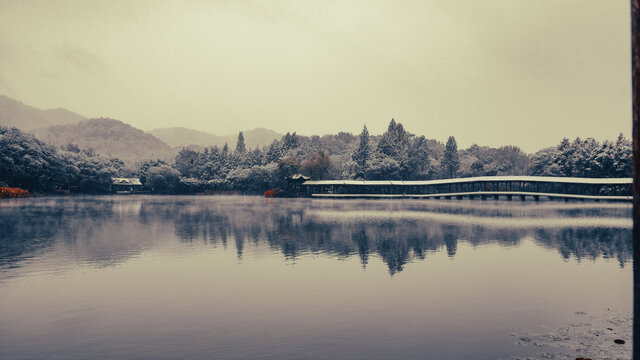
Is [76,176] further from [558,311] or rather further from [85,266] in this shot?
[558,311]

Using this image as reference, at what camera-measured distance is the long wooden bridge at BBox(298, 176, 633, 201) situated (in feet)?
214

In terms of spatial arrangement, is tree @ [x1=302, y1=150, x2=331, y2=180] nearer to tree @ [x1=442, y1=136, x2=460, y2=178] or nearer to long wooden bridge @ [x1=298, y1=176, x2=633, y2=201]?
long wooden bridge @ [x1=298, y1=176, x2=633, y2=201]

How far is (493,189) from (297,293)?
6796 centimetres

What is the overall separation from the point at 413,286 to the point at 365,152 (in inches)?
3708

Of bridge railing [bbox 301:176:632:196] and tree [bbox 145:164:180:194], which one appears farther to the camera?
tree [bbox 145:164:180:194]

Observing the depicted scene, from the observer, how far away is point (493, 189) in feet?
247

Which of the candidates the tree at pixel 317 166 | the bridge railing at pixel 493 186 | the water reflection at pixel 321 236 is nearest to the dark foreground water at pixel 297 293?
the water reflection at pixel 321 236

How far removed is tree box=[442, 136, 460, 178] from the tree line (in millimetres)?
238

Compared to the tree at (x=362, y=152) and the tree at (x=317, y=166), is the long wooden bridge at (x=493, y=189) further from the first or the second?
the tree at (x=362, y=152)

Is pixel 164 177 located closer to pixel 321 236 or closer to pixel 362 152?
pixel 362 152

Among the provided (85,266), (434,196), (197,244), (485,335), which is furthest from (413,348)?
(434,196)

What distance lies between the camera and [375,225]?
33406 mm

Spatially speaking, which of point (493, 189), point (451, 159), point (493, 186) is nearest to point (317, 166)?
point (451, 159)

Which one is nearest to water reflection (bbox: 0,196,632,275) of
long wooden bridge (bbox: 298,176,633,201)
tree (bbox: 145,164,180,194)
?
long wooden bridge (bbox: 298,176,633,201)
